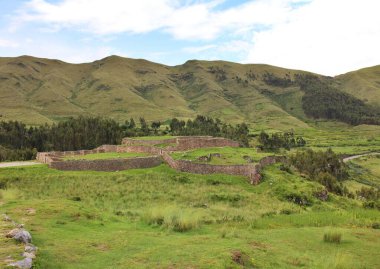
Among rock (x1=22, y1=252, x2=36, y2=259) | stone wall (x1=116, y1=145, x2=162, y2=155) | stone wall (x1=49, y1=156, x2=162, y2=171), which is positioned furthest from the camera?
stone wall (x1=116, y1=145, x2=162, y2=155)

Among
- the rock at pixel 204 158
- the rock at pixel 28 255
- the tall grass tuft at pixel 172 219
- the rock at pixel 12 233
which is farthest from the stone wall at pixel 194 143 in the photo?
the rock at pixel 28 255

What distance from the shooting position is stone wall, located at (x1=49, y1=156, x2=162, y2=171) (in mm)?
42781

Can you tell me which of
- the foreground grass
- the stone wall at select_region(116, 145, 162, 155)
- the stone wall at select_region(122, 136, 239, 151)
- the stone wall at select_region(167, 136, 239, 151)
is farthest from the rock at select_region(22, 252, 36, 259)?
the stone wall at select_region(167, 136, 239, 151)

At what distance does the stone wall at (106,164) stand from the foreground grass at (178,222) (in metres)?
1.33

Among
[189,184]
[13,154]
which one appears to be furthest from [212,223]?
[13,154]

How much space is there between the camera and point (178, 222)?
23.3 metres

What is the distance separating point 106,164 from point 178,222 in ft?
72.8

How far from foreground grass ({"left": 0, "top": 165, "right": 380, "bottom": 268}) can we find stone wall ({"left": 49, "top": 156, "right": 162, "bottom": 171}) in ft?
4.37

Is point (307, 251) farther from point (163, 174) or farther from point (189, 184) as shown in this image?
point (163, 174)

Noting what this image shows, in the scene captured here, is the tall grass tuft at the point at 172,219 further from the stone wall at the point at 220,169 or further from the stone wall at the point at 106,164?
the stone wall at the point at 106,164

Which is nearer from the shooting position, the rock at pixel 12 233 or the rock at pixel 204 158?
the rock at pixel 12 233

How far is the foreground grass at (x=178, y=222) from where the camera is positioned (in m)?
16.3

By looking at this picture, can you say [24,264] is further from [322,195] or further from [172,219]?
[322,195]

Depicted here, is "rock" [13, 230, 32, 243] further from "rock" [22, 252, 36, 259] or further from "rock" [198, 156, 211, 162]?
"rock" [198, 156, 211, 162]
